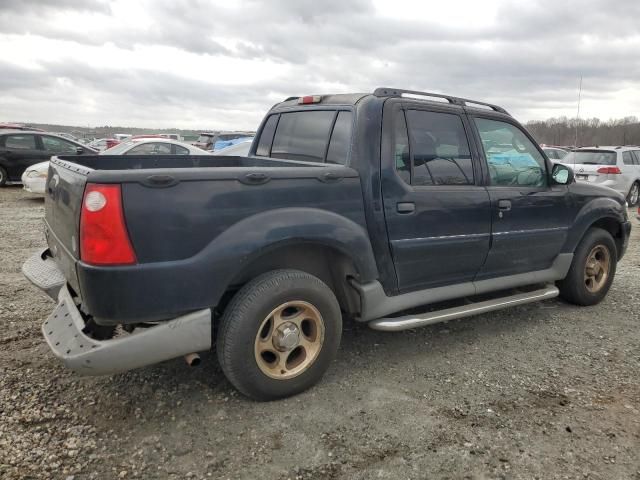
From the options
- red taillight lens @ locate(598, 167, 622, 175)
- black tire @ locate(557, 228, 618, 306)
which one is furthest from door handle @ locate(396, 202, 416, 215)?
red taillight lens @ locate(598, 167, 622, 175)

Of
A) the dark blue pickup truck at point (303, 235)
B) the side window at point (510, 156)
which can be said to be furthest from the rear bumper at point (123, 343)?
the side window at point (510, 156)

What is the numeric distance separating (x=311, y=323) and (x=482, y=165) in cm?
190

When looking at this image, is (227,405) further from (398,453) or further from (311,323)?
(398,453)

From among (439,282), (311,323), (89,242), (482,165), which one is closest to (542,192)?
(482,165)

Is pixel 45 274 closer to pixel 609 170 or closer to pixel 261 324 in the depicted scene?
pixel 261 324

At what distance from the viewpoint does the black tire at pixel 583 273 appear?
4828 mm

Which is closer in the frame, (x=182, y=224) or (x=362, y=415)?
(x=182, y=224)

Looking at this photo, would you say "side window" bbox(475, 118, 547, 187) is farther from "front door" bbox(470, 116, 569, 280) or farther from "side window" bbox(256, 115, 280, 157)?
"side window" bbox(256, 115, 280, 157)

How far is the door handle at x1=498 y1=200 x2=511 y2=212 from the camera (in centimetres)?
403

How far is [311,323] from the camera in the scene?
10.6 ft

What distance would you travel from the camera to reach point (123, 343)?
2.65 m

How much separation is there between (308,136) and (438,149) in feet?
3.31

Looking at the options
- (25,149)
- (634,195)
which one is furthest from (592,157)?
(25,149)

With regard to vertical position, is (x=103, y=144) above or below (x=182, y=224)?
above
